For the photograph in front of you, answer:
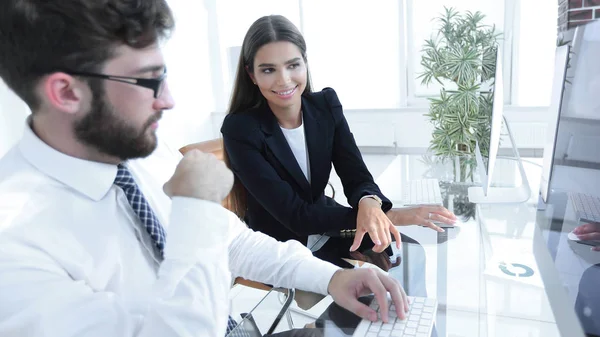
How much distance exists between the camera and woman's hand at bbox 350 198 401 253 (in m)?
1.37

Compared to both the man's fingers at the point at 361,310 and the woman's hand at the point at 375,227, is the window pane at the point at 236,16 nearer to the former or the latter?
the woman's hand at the point at 375,227

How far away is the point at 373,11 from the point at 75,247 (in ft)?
14.0

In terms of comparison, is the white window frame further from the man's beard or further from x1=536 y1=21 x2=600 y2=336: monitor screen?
the man's beard

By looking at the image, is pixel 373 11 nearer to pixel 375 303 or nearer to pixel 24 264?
pixel 375 303

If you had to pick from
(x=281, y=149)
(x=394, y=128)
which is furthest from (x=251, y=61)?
(x=394, y=128)

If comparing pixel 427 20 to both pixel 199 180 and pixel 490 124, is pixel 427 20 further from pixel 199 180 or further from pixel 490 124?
pixel 199 180

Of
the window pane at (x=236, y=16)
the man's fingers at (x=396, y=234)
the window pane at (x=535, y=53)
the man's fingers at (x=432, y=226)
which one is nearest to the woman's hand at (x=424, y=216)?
the man's fingers at (x=432, y=226)

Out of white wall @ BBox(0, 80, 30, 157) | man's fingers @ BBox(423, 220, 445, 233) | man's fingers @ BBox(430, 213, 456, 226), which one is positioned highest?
white wall @ BBox(0, 80, 30, 157)

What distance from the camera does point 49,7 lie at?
2.37 ft

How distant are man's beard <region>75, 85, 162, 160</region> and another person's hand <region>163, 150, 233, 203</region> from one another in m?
0.10

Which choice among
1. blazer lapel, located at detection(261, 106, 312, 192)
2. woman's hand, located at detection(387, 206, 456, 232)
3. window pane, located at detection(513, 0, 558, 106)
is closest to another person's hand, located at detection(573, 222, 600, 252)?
woman's hand, located at detection(387, 206, 456, 232)

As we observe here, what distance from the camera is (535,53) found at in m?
4.14

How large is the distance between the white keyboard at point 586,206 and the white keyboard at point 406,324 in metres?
0.38

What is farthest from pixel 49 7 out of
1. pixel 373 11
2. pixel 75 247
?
pixel 373 11
